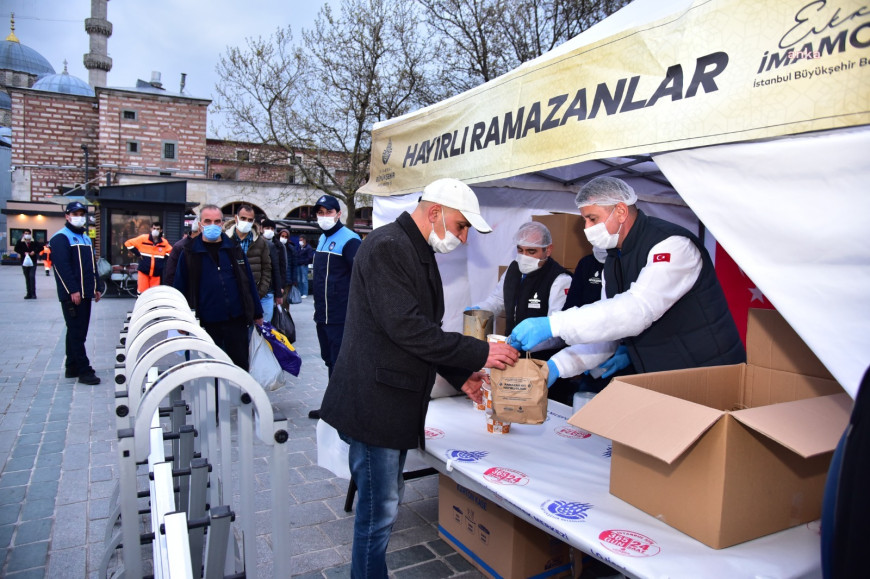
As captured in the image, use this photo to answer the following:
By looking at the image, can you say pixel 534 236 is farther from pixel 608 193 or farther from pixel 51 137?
pixel 51 137

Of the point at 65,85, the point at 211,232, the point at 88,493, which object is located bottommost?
the point at 88,493

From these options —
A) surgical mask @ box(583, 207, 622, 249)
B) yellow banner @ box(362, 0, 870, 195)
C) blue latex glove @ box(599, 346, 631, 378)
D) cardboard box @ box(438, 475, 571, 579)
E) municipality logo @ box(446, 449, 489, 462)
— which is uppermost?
yellow banner @ box(362, 0, 870, 195)

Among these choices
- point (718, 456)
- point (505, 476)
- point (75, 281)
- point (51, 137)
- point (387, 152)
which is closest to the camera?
point (718, 456)

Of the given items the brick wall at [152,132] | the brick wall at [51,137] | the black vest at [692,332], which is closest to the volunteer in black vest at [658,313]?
the black vest at [692,332]

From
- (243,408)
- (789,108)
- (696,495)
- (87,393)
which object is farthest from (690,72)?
(87,393)

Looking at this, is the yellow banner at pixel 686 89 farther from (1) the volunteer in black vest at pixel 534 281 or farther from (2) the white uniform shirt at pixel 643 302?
(1) the volunteer in black vest at pixel 534 281

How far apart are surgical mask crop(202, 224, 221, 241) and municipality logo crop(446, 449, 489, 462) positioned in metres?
3.63

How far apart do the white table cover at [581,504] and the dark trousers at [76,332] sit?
225 inches

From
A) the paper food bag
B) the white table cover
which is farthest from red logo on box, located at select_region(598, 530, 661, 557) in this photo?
the paper food bag

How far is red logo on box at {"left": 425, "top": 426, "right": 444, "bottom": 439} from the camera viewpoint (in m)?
2.82

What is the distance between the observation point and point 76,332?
22.3 ft

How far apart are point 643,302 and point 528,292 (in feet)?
5.23

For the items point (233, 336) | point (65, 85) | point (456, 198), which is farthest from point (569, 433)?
point (65, 85)

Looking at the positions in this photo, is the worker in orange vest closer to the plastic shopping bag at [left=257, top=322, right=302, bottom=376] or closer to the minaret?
the plastic shopping bag at [left=257, top=322, right=302, bottom=376]
